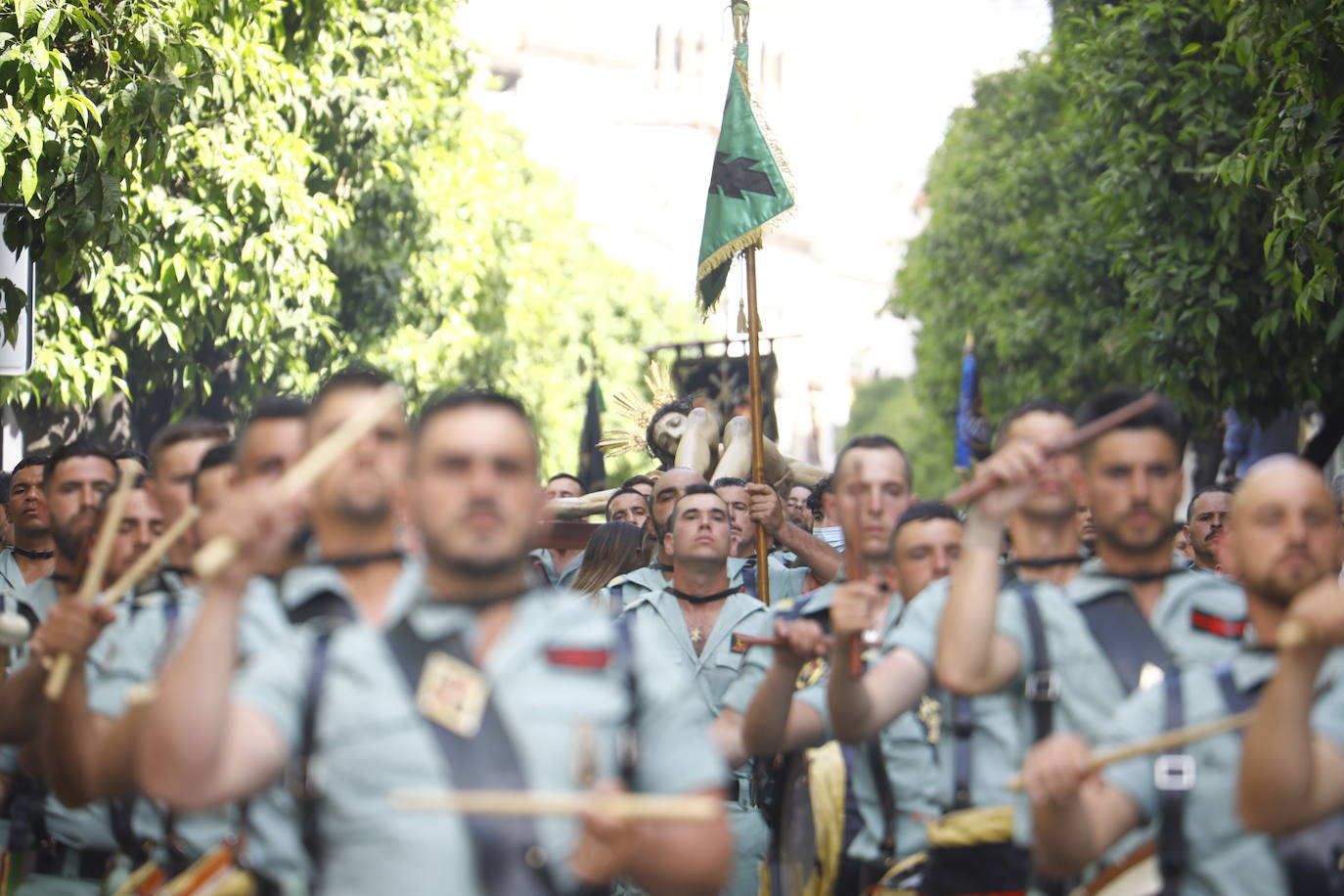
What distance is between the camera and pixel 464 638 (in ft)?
13.8

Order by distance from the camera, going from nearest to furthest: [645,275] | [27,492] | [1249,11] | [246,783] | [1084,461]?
1. [246,783]
2. [1084,461]
3. [27,492]
4. [1249,11]
5. [645,275]

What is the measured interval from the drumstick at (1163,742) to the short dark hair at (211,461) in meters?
2.58

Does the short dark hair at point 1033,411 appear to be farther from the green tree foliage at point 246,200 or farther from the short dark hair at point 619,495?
the short dark hair at point 619,495

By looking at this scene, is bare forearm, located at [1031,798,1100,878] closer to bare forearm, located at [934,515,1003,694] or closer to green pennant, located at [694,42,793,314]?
bare forearm, located at [934,515,1003,694]

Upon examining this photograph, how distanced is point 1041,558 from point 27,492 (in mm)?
5433

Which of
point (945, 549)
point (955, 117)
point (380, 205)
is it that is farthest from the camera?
point (955, 117)

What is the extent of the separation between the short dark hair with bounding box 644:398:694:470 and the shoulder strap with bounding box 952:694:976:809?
756cm

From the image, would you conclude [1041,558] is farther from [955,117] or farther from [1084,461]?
[955,117]

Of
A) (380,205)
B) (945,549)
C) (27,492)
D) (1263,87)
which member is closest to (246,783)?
(945,549)

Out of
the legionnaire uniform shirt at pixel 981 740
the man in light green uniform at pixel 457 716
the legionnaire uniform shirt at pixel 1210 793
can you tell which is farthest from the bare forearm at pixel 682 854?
the legionnaire uniform shirt at pixel 981 740

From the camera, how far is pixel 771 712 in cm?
615

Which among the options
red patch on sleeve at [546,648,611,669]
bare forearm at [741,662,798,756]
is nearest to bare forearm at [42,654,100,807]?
red patch on sleeve at [546,648,611,669]

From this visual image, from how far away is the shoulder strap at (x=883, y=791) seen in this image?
6.51 m

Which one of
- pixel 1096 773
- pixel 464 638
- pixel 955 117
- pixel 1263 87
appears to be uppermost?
pixel 955 117
